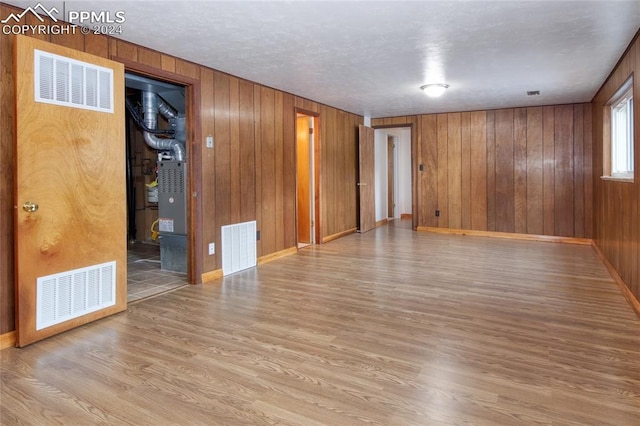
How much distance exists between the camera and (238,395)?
81.0 inches

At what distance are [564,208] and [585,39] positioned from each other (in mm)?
4002

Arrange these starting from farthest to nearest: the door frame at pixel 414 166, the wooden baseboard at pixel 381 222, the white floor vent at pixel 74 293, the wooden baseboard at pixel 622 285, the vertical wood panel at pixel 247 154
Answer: the wooden baseboard at pixel 381 222
the door frame at pixel 414 166
the vertical wood panel at pixel 247 154
the wooden baseboard at pixel 622 285
the white floor vent at pixel 74 293

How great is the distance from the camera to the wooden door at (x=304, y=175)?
21.5ft

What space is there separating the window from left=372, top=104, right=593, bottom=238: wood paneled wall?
4.87 ft

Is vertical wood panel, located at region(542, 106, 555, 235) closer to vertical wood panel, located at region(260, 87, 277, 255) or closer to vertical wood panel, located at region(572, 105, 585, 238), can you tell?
vertical wood panel, located at region(572, 105, 585, 238)

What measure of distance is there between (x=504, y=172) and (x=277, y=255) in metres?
4.33

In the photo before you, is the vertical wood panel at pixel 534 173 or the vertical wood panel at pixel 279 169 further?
the vertical wood panel at pixel 534 173

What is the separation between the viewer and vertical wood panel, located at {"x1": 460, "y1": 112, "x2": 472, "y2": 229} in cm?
739

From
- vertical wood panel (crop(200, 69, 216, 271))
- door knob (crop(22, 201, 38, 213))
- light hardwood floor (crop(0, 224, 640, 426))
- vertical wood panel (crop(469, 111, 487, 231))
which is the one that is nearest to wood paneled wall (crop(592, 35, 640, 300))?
light hardwood floor (crop(0, 224, 640, 426))

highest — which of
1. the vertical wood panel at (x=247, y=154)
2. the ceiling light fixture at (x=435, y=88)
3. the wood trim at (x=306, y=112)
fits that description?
the ceiling light fixture at (x=435, y=88)

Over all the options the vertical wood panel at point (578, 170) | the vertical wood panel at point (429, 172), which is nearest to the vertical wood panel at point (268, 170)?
the vertical wood panel at point (429, 172)

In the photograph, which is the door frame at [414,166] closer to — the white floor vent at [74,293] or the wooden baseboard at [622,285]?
the wooden baseboard at [622,285]

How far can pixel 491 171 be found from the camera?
7270 mm

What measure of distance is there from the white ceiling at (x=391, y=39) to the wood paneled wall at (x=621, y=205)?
181 millimetres
